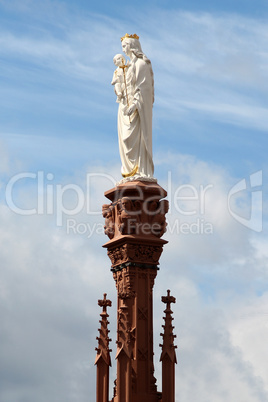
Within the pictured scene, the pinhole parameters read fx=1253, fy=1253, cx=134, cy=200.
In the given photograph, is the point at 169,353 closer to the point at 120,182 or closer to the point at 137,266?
the point at 137,266

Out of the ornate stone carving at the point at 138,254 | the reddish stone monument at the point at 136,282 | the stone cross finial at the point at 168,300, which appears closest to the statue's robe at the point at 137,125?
the reddish stone monument at the point at 136,282

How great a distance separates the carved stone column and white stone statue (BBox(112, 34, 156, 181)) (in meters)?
0.96

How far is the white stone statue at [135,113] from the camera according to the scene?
49.5m

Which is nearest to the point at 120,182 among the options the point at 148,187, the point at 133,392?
the point at 148,187

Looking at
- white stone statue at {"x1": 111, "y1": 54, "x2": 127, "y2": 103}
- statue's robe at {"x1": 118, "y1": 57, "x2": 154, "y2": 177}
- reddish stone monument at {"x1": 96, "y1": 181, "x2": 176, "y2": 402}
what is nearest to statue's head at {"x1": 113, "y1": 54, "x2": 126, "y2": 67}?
white stone statue at {"x1": 111, "y1": 54, "x2": 127, "y2": 103}

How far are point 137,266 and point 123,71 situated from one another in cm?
793

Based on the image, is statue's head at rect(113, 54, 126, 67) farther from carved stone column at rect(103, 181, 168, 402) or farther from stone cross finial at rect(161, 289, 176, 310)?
stone cross finial at rect(161, 289, 176, 310)

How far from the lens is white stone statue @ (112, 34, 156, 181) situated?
49531mm

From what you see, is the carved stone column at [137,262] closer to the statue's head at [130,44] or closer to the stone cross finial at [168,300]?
the stone cross finial at [168,300]

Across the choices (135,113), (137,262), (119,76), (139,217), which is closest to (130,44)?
(119,76)

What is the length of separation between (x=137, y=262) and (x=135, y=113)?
595cm

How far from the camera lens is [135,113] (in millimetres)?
49750

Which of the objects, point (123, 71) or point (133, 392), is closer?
point (133, 392)

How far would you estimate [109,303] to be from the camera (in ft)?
161
